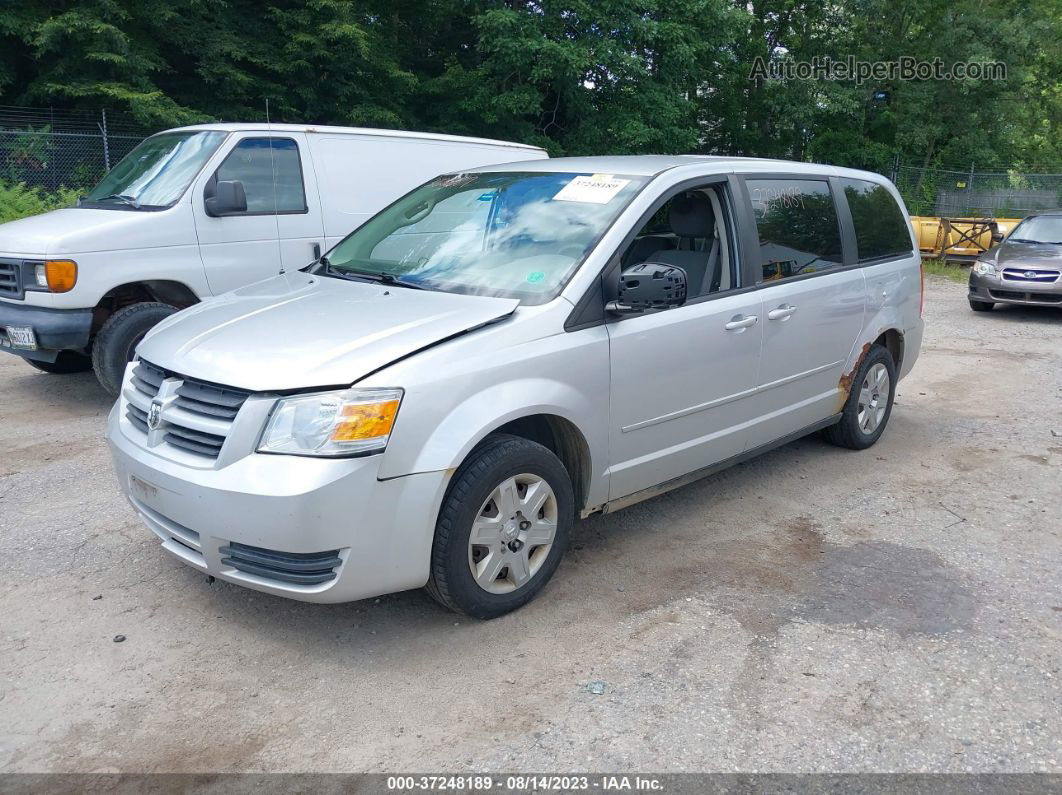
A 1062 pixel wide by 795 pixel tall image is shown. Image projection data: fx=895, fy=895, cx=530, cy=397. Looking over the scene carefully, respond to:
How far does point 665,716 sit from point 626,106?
20216 mm

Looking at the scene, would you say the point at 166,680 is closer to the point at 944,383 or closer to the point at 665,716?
the point at 665,716

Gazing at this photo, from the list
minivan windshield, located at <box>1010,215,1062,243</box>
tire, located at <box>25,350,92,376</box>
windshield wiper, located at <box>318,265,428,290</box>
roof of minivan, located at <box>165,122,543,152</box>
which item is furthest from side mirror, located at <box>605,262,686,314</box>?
minivan windshield, located at <box>1010,215,1062,243</box>

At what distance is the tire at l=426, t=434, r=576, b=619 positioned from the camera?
333 cm

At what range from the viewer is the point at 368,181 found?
25.4 ft

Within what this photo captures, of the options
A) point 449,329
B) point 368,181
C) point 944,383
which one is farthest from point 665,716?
point 944,383

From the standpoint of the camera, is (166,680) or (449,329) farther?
(449,329)

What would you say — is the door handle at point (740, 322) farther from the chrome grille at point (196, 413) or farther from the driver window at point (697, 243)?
the chrome grille at point (196, 413)

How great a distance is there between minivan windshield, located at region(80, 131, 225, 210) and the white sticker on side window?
3.70 m

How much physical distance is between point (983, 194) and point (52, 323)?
25921 mm

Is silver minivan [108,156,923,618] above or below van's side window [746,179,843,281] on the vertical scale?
below

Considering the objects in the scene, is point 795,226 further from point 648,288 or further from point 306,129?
point 306,129

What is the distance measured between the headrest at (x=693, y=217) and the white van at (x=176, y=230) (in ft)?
11.9

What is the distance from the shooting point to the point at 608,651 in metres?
3.45

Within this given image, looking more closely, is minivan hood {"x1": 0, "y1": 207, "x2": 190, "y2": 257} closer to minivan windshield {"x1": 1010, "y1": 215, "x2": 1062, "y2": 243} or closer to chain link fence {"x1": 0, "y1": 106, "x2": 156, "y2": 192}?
chain link fence {"x1": 0, "y1": 106, "x2": 156, "y2": 192}
